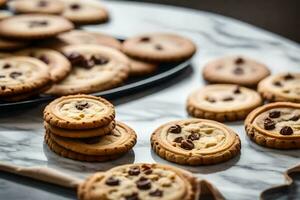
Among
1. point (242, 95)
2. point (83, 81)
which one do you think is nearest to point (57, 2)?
point (83, 81)

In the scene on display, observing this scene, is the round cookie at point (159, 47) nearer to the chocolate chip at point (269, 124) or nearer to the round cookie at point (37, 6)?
the round cookie at point (37, 6)

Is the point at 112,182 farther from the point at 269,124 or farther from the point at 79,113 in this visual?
the point at 269,124

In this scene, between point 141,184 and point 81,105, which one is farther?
point 81,105

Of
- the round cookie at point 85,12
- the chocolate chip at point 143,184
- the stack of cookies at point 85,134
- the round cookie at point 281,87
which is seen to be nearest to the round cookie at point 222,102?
the round cookie at point 281,87

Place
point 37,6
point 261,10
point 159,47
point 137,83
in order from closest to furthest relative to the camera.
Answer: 1. point 137,83
2. point 159,47
3. point 37,6
4. point 261,10

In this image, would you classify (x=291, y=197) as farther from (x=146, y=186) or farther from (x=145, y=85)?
(x=145, y=85)

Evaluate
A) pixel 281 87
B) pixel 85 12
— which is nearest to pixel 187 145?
pixel 281 87

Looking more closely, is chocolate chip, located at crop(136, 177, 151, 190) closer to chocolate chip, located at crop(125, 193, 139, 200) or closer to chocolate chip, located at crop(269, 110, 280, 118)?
chocolate chip, located at crop(125, 193, 139, 200)
